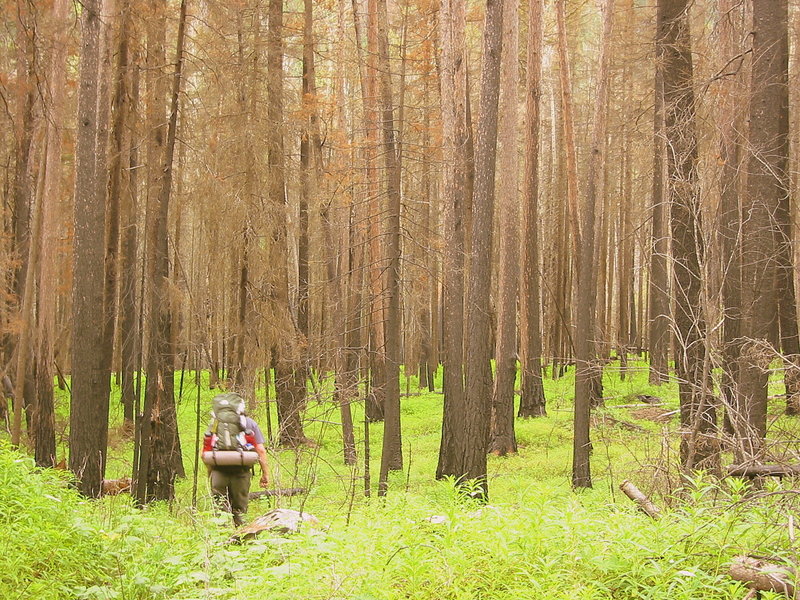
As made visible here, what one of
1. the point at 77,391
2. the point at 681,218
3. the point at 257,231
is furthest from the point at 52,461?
the point at 681,218

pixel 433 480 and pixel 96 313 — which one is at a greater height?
pixel 96 313

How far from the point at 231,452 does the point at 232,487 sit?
53 cm

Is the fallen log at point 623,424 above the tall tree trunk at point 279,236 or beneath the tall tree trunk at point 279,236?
beneath

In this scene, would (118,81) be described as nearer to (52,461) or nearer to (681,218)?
(52,461)

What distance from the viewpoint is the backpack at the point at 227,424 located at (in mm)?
7371

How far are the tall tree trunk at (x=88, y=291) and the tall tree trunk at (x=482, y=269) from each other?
17.2ft

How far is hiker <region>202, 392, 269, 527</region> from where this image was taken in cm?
737

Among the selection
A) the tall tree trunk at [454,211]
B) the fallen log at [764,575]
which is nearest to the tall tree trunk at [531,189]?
the tall tree trunk at [454,211]

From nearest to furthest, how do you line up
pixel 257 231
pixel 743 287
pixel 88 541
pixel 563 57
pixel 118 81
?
pixel 88 541 < pixel 743 287 < pixel 118 81 < pixel 257 231 < pixel 563 57

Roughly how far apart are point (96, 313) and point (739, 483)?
28.2 feet

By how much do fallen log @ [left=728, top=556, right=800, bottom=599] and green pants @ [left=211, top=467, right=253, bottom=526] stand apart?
16.6 feet

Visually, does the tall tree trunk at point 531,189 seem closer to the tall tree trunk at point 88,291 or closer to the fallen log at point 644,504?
the fallen log at point 644,504

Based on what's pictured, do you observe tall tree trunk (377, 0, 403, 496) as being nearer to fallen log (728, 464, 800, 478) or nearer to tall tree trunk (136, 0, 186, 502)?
tall tree trunk (136, 0, 186, 502)

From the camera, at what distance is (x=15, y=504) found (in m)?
6.47
